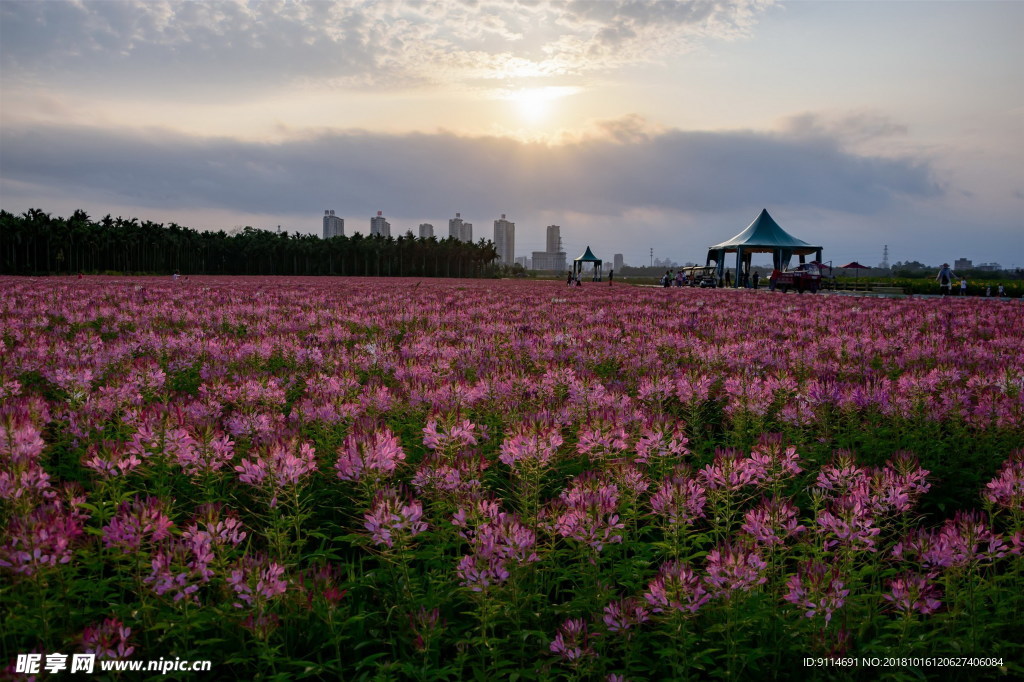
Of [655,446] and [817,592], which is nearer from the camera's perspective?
[817,592]

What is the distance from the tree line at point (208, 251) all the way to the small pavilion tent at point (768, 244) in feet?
245

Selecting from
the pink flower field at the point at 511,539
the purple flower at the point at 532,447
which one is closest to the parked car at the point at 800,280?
the pink flower field at the point at 511,539

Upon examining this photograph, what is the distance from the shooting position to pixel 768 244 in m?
51.3

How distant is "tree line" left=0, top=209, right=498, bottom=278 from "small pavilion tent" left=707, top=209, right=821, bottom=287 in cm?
7472

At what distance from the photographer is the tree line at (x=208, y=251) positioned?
299 feet

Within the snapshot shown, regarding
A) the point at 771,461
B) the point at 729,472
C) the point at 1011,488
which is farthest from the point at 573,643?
the point at 1011,488

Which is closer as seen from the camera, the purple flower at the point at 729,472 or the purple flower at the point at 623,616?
the purple flower at the point at 623,616

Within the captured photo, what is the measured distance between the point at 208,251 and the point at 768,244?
108m

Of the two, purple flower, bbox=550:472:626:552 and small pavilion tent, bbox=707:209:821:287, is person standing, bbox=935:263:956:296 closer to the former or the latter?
small pavilion tent, bbox=707:209:821:287

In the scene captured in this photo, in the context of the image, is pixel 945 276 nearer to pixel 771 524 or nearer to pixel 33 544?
pixel 771 524

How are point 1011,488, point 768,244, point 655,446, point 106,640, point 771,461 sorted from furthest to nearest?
point 768,244 < point 655,446 < point 771,461 < point 1011,488 < point 106,640

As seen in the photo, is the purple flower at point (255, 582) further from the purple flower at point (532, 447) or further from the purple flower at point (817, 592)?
the purple flower at point (817, 592)

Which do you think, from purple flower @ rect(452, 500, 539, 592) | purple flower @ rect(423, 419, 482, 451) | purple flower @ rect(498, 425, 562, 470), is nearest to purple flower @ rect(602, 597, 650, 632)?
purple flower @ rect(452, 500, 539, 592)

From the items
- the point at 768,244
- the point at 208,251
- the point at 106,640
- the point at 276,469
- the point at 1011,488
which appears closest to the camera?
the point at 106,640
